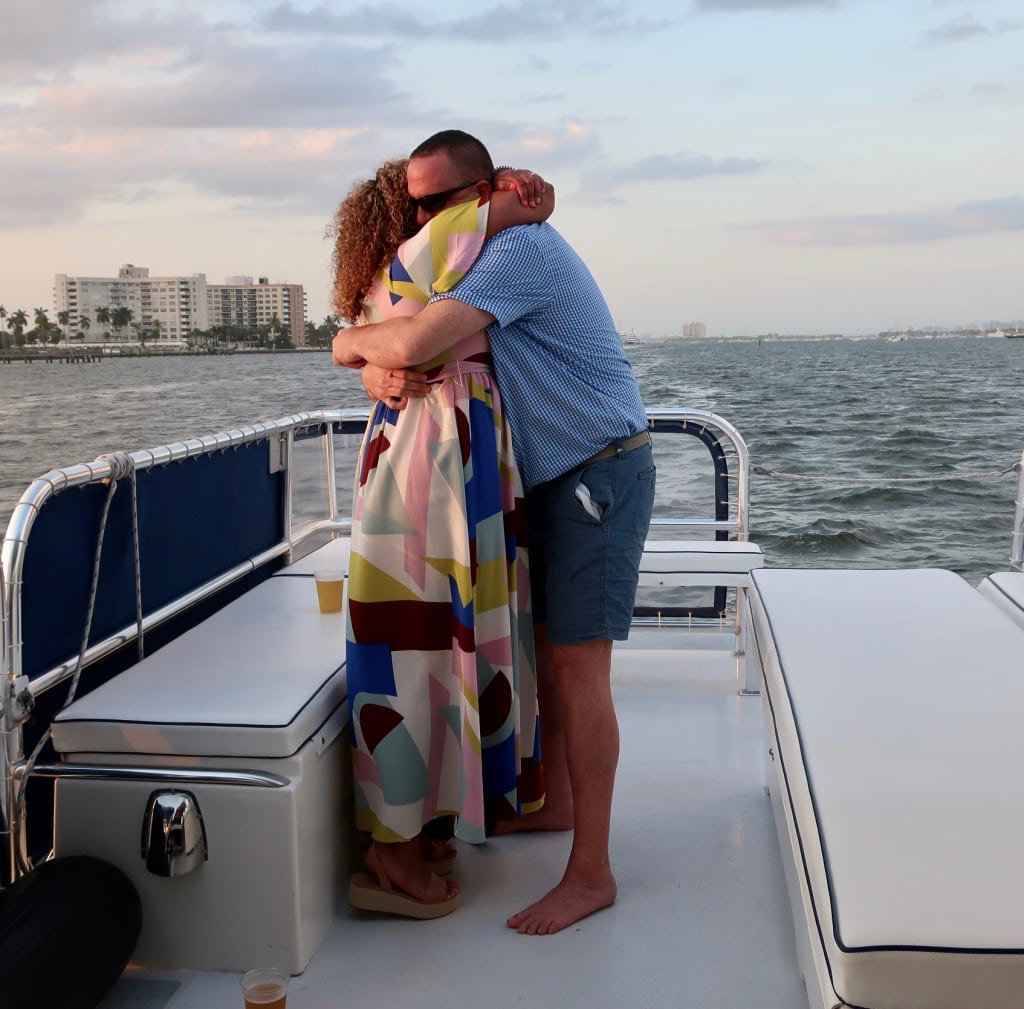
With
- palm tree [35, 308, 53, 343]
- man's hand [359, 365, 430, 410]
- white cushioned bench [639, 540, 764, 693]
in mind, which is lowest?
white cushioned bench [639, 540, 764, 693]

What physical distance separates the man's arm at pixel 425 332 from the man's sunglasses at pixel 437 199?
22 centimetres

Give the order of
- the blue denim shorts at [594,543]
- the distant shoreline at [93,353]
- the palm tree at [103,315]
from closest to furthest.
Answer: the blue denim shorts at [594,543] → the palm tree at [103,315] → the distant shoreline at [93,353]

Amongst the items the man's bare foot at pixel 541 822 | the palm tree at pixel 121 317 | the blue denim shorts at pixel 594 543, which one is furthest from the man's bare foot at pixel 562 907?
the palm tree at pixel 121 317

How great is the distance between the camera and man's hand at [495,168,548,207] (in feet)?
6.42

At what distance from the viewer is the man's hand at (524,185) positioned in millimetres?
1957

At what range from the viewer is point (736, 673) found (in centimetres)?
347

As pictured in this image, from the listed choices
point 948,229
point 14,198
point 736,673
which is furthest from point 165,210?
point 736,673

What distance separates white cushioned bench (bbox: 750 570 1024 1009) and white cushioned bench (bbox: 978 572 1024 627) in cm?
4

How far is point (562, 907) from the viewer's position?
2027 mm

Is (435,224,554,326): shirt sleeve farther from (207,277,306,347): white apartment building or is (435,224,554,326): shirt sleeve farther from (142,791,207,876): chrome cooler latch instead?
(207,277,306,347): white apartment building

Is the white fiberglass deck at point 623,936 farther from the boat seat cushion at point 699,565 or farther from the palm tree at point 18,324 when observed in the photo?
the palm tree at point 18,324

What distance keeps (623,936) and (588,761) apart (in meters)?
0.32

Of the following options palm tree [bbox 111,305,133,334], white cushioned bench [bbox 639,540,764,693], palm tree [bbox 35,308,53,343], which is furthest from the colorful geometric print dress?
palm tree [bbox 35,308,53,343]

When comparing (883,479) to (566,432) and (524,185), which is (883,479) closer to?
(566,432)
